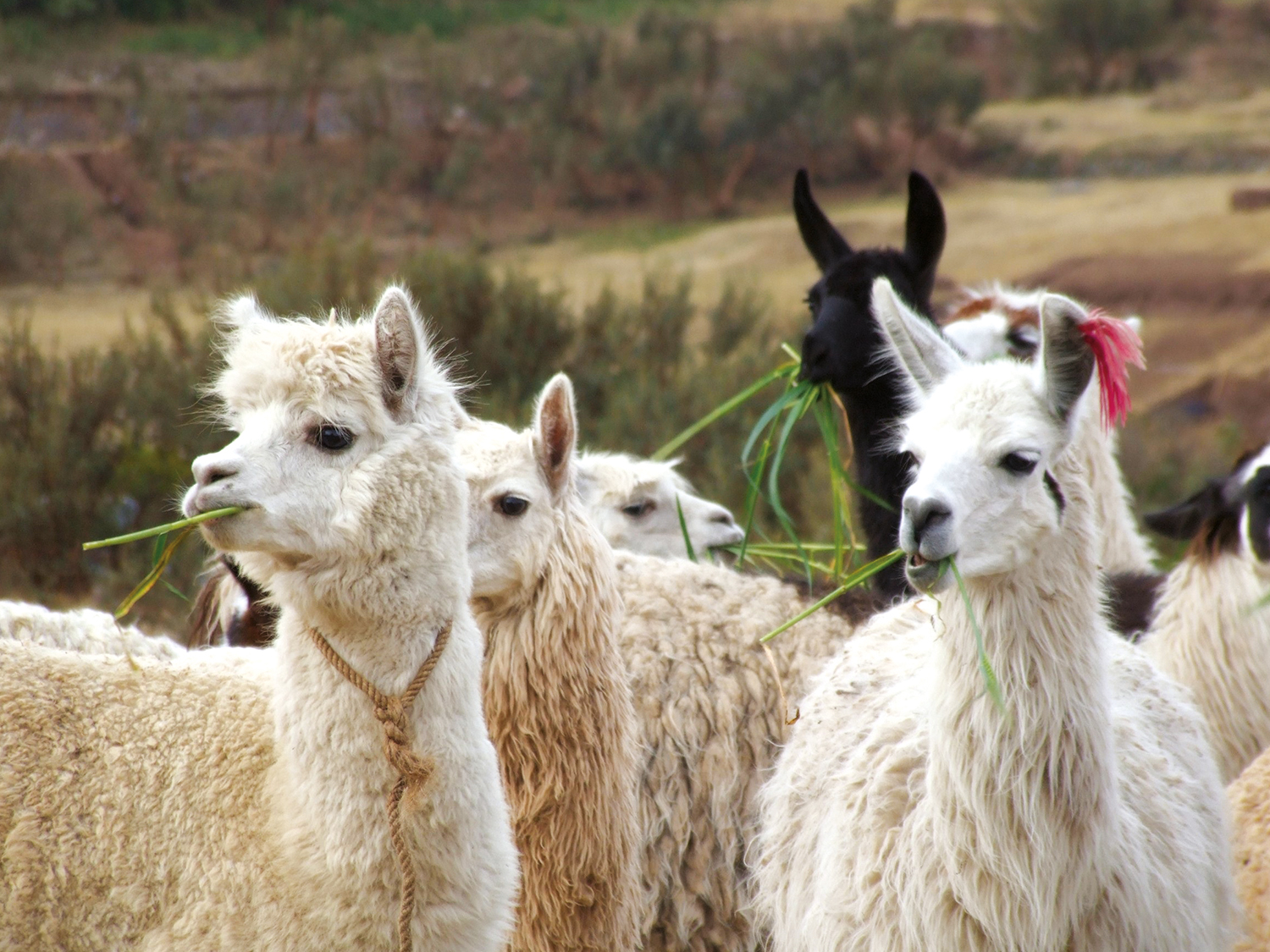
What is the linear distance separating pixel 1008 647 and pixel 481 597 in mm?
1457

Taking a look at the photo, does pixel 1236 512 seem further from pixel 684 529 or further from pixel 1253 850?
pixel 684 529

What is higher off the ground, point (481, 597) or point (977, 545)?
point (977, 545)

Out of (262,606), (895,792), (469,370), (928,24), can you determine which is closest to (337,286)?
(469,370)

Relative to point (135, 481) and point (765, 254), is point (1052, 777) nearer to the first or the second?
point (135, 481)

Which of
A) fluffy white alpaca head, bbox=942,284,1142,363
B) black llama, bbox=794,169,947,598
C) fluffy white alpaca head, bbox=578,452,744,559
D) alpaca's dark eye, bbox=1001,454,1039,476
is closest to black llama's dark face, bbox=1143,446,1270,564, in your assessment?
fluffy white alpaca head, bbox=942,284,1142,363

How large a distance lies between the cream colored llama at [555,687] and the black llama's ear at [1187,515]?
204cm

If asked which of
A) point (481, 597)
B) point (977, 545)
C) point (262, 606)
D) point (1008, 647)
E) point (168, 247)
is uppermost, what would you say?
point (977, 545)

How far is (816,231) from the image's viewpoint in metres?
4.10

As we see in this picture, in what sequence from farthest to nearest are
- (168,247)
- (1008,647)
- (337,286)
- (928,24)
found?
(928,24)
(168,247)
(337,286)
(1008,647)

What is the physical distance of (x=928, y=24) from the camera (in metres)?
25.0

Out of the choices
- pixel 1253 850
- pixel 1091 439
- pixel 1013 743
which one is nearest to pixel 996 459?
pixel 1013 743

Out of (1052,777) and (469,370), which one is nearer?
(1052,777)

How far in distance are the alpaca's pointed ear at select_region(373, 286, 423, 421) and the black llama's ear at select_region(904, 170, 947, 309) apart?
204cm

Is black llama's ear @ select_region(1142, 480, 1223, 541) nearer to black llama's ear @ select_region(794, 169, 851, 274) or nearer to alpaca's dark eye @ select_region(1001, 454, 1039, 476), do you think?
black llama's ear @ select_region(794, 169, 851, 274)
